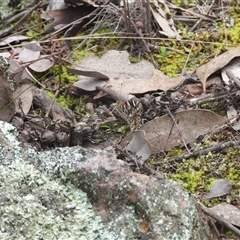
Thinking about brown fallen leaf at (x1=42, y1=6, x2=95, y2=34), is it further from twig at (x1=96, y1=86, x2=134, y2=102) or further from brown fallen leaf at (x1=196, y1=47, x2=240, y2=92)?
brown fallen leaf at (x1=196, y1=47, x2=240, y2=92)

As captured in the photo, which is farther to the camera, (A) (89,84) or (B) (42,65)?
(B) (42,65)

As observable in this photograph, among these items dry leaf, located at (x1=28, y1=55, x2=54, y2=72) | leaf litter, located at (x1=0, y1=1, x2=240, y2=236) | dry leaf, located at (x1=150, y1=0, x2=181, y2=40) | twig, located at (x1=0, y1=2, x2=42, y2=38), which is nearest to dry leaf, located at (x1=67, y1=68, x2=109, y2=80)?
leaf litter, located at (x1=0, y1=1, x2=240, y2=236)

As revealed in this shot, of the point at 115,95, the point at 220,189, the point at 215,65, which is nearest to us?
the point at 220,189

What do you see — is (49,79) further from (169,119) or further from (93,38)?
(169,119)

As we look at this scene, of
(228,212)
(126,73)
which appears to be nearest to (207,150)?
(228,212)

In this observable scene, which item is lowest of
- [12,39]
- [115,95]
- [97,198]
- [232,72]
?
[232,72]

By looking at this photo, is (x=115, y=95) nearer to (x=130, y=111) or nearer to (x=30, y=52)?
(x=130, y=111)

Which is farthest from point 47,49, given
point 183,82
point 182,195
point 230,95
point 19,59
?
point 182,195
